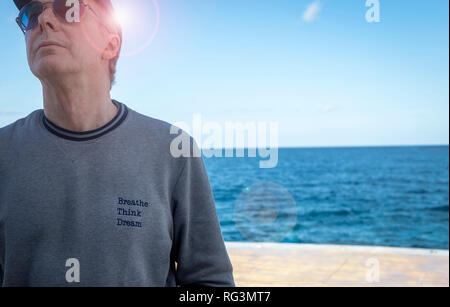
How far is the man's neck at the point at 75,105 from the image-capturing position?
4.29 ft

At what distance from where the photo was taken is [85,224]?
4.06 feet

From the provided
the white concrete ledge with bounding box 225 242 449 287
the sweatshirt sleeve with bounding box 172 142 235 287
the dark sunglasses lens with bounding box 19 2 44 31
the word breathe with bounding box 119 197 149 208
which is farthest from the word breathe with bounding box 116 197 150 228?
the white concrete ledge with bounding box 225 242 449 287

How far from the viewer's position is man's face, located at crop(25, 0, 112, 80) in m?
1.26

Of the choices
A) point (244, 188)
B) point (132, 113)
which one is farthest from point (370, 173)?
point (132, 113)

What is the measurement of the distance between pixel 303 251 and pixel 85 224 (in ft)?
22.8

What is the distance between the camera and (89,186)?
127 cm

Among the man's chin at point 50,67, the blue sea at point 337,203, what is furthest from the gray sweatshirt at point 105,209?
the blue sea at point 337,203

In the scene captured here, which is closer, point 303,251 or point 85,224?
point 85,224

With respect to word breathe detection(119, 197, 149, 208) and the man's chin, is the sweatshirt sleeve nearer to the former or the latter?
word breathe detection(119, 197, 149, 208)

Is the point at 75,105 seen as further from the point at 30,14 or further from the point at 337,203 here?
the point at 337,203

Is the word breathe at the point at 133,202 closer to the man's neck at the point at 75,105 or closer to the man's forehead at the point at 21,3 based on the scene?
the man's neck at the point at 75,105

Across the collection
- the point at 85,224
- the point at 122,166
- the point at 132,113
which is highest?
the point at 132,113

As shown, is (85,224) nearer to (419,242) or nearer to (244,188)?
(419,242)

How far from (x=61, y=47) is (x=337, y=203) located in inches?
1668
